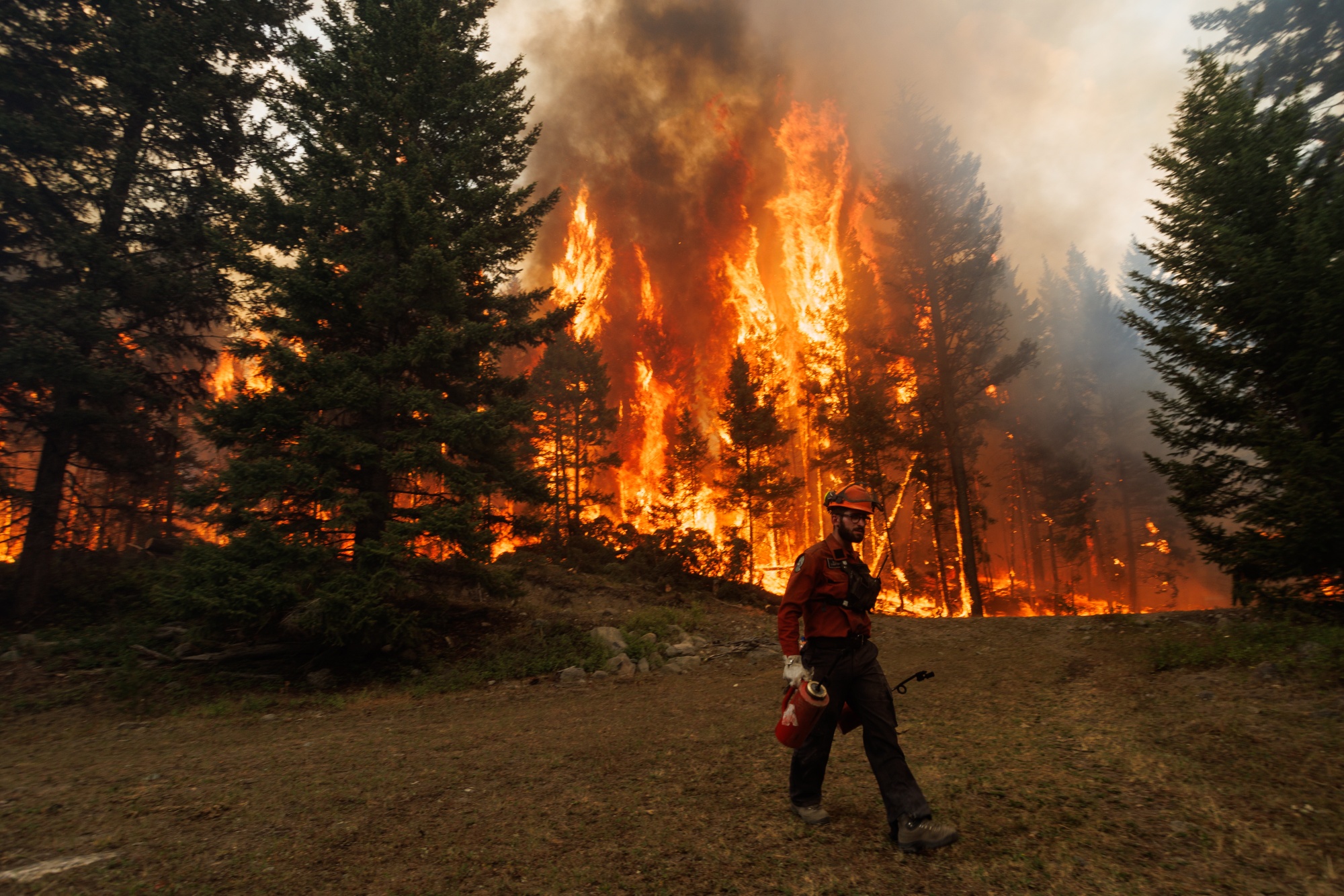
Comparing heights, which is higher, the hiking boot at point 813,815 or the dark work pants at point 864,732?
the dark work pants at point 864,732

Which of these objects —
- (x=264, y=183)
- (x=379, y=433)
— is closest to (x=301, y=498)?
(x=379, y=433)

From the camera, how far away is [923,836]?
14.0 feet

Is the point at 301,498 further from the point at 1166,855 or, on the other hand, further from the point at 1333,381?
the point at 1333,381

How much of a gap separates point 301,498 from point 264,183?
7.49 meters

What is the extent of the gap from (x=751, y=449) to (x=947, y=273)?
12225 mm

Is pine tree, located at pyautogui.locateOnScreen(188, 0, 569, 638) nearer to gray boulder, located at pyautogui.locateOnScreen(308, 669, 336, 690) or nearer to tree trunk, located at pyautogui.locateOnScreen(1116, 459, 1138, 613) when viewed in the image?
gray boulder, located at pyautogui.locateOnScreen(308, 669, 336, 690)


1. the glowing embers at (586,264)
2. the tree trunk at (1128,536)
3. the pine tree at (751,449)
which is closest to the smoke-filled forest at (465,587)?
the pine tree at (751,449)

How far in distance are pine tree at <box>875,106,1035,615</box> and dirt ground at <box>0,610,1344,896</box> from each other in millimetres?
17175

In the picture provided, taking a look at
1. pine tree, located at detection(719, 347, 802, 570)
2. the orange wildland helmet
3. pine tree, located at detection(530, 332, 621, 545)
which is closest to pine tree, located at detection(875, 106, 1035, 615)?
pine tree, located at detection(719, 347, 802, 570)

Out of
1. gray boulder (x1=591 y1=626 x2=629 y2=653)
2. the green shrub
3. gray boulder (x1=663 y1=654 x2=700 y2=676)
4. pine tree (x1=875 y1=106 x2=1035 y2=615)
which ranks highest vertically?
pine tree (x1=875 y1=106 x2=1035 y2=615)

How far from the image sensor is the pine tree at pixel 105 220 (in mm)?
13812

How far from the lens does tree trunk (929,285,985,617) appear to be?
72.5ft

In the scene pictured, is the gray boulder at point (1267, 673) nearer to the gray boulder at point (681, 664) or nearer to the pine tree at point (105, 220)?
the gray boulder at point (681, 664)

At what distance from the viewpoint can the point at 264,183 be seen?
1357 cm
